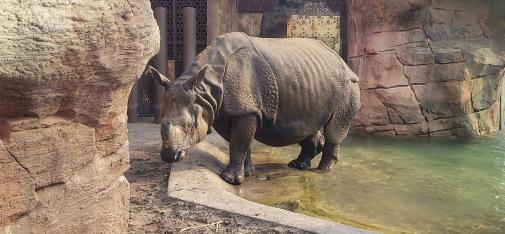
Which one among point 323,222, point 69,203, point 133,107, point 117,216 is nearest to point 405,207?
point 323,222

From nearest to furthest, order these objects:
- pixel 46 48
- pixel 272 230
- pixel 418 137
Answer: pixel 46 48 < pixel 272 230 < pixel 418 137

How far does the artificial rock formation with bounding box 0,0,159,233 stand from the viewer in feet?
5.78

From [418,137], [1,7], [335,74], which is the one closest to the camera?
[1,7]

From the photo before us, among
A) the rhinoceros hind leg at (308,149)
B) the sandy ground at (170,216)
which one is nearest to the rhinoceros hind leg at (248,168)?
the rhinoceros hind leg at (308,149)

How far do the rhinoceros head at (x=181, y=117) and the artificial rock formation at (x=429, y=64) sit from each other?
4606 mm

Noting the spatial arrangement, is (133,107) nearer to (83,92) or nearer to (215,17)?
(215,17)

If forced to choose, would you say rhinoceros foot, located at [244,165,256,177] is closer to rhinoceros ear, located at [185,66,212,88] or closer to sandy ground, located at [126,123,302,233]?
sandy ground, located at [126,123,302,233]

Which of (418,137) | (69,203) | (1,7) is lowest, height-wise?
(418,137)

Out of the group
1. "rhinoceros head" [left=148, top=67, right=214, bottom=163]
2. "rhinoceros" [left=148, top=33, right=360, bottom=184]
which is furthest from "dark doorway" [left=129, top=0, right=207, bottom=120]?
"rhinoceros head" [left=148, top=67, right=214, bottom=163]

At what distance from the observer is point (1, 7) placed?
1.66m

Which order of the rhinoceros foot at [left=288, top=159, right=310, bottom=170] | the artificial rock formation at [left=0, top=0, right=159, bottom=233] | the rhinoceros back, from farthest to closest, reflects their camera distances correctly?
1. the rhinoceros foot at [left=288, top=159, right=310, bottom=170]
2. the rhinoceros back
3. the artificial rock formation at [left=0, top=0, right=159, bottom=233]

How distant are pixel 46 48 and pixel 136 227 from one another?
5.93ft

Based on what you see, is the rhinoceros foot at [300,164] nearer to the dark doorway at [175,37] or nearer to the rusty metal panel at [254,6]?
the dark doorway at [175,37]

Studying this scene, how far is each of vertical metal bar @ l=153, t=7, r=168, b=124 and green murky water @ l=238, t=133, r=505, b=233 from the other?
2.27 m
